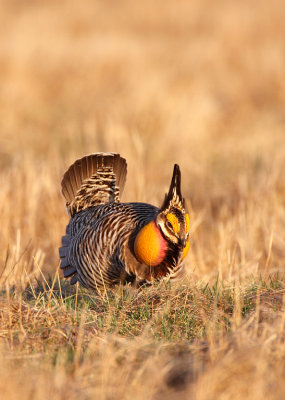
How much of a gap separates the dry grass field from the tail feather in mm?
517

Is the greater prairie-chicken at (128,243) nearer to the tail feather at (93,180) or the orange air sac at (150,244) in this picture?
the orange air sac at (150,244)

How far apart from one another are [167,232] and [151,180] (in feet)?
13.1

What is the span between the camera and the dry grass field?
2379 mm

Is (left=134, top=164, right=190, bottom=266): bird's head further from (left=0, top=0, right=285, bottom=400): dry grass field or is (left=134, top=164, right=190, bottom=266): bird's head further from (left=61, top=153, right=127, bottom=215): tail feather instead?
(left=61, top=153, right=127, bottom=215): tail feather

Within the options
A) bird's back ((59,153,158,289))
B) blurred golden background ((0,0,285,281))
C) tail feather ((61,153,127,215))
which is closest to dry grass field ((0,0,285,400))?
blurred golden background ((0,0,285,281))

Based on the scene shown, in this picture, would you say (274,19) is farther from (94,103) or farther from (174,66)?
(94,103)

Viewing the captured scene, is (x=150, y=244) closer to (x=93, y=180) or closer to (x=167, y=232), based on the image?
(x=167, y=232)

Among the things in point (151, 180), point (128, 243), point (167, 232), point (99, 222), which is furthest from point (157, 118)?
point (167, 232)

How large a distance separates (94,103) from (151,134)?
1.88m

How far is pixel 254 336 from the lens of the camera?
2.54m

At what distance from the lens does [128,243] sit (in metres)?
3.77

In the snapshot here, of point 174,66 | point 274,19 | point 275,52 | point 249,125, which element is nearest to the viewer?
point 249,125

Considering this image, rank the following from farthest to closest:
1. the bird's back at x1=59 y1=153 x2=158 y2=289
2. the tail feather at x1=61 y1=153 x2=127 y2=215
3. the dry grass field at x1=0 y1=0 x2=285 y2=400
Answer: the tail feather at x1=61 y1=153 x2=127 y2=215 → the bird's back at x1=59 y1=153 x2=158 y2=289 → the dry grass field at x1=0 y1=0 x2=285 y2=400

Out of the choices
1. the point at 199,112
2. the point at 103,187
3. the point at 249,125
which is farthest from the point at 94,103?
the point at 103,187
